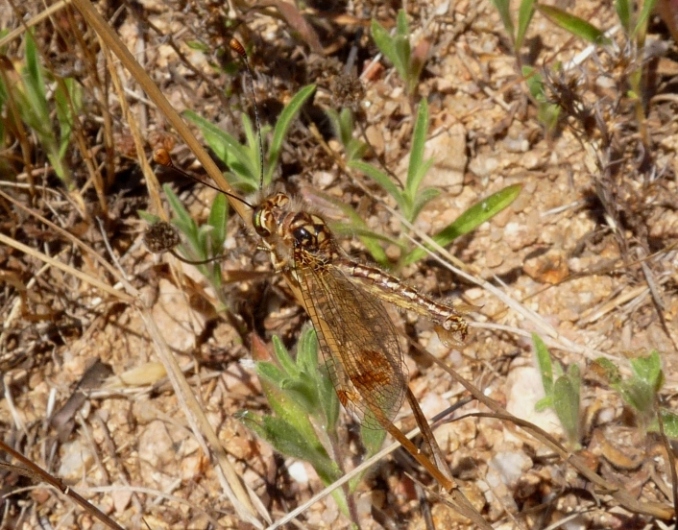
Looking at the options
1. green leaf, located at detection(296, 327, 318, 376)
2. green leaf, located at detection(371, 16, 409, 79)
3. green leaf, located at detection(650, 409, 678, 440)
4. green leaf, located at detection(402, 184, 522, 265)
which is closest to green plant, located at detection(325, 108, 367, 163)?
green leaf, located at detection(371, 16, 409, 79)

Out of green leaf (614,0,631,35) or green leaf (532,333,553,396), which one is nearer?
green leaf (532,333,553,396)

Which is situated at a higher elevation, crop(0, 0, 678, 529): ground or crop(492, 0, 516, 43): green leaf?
crop(492, 0, 516, 43): green leaf

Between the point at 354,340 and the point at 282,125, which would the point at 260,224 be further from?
the point at 282,125

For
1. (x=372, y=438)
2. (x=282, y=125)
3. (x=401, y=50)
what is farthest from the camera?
(x=401, y=50)

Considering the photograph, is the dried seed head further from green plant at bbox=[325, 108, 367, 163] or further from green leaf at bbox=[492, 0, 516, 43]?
green leaf at bbox=[492, 0, 516, 43]

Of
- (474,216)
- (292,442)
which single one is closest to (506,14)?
(474,216)

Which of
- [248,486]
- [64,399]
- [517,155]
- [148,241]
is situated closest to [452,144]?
[517,155]

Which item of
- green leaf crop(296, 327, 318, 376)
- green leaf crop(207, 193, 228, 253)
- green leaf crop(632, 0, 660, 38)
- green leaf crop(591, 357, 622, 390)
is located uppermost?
green leaf crop(632, 0, 660, 38)
